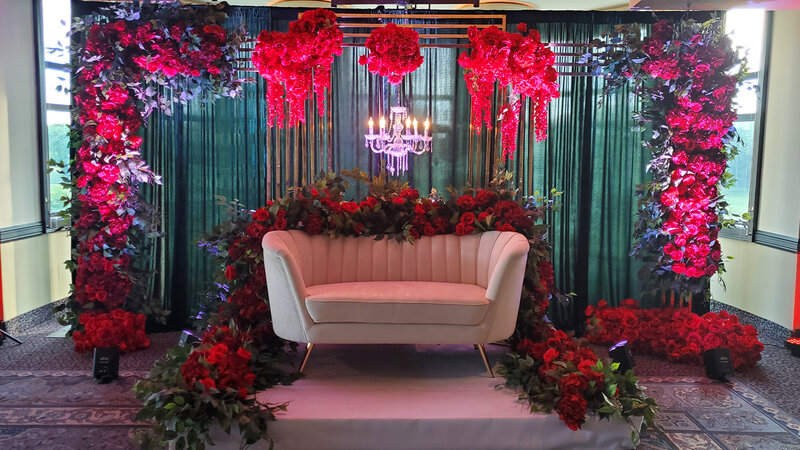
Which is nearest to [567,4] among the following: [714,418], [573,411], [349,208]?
[349,208]

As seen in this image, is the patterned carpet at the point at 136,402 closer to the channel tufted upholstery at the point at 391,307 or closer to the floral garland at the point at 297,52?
the channel tufted upholstery at the point at 391,307

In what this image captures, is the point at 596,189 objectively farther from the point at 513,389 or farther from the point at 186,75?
the point at 186,75

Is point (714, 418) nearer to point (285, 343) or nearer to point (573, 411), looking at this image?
point (573, 411)

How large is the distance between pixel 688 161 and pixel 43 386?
158 inches

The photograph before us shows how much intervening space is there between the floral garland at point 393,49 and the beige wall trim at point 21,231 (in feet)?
8.74

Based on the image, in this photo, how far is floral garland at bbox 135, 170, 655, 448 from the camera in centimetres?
286

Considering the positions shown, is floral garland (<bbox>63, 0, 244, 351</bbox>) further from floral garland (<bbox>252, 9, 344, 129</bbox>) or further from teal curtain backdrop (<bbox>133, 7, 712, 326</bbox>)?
floral garland (<bbox>252, 9, 344, 129</bbox>)

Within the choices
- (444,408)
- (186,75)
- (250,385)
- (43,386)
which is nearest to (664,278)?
(444,408)

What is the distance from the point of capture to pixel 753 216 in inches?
Result: 199

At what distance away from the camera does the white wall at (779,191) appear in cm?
466

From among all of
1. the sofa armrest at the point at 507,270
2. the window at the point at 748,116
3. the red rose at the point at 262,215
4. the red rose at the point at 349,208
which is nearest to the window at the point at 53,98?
the red rose at the point at 262,215

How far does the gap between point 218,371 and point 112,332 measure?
1.72 m

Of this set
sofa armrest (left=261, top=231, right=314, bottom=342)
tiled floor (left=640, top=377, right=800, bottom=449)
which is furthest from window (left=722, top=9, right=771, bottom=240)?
sofa armrest (left=261, top=231, right=314, bottom=342)

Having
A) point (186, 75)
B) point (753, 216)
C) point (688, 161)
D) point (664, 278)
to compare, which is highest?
point (186, 75)
